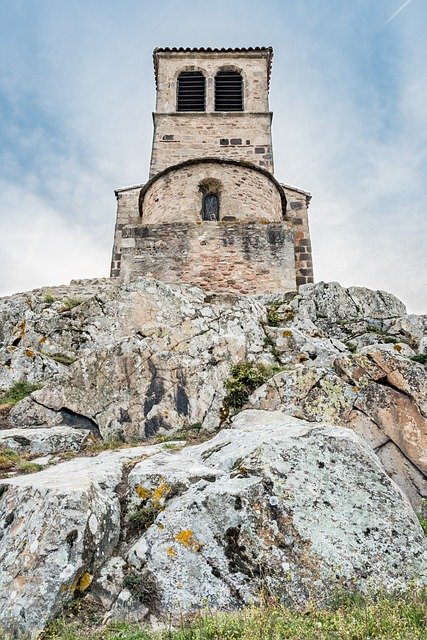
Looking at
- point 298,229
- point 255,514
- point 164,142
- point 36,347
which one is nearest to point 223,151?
point 164,142

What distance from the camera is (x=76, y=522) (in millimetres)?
3838

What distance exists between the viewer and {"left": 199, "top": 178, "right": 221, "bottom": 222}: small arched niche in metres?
16.0

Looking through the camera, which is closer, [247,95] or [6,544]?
[6,544]

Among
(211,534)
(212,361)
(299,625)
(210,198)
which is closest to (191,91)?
(210,198)

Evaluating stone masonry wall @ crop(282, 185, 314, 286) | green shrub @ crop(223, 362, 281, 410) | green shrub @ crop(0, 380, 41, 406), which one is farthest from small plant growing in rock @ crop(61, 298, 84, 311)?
stone masonry wall @ crop(282, 185, 314, 286)

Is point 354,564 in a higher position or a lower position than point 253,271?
lower

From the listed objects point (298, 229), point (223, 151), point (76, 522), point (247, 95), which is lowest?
point (76, 522)

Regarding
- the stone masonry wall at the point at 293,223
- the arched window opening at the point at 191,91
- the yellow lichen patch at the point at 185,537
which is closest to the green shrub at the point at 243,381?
the yellow lichen patch at the point at 185,537

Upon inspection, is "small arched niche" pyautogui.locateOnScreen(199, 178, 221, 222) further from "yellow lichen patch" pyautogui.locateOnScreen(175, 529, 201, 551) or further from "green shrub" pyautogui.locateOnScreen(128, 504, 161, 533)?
"yellow lichen patch" pyautogui.locateOnScreen(175, 529, 201, 551)

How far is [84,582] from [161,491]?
3.52ft

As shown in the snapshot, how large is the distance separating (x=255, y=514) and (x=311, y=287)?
31.2 ft

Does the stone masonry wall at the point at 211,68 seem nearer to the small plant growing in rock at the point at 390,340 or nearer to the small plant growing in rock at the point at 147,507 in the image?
the small plant growing in rock at the point at 390,340

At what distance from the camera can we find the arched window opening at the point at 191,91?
74.6ft

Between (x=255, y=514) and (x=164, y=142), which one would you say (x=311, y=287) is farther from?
(x=164, y=142)
